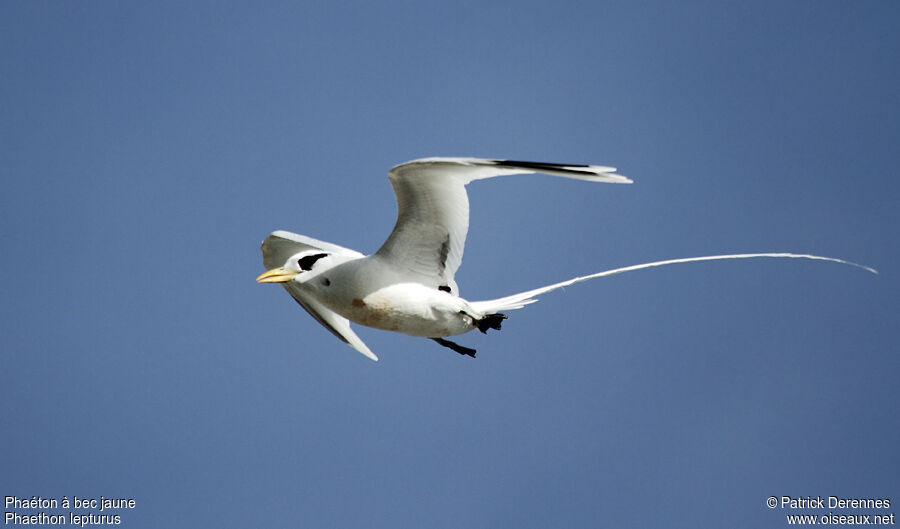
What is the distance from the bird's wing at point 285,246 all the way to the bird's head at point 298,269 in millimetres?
766

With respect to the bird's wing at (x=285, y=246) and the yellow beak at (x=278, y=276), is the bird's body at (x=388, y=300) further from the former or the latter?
the bird's wing at (x=285, y=246)

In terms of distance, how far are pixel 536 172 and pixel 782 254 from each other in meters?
3.56

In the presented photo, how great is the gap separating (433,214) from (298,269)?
2.23m

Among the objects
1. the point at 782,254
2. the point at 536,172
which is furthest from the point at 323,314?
the point at 782,254

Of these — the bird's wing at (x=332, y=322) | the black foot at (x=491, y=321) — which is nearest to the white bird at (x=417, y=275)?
the black foot at (x=491, y=321)

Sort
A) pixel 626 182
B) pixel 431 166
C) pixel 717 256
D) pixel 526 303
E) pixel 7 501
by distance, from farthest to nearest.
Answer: pixel 7 501 < pixel 526 303 < pixel 717 256 < pixel 431 166 < pixel 626 182

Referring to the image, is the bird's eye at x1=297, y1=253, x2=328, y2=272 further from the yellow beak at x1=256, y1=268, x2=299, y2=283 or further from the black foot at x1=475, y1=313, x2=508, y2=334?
the black foot at x1=475, y1=313, x2=508, y2=334

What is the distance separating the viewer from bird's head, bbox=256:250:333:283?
11.8 meters

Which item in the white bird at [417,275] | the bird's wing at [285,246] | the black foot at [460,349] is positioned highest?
the bird's wing at [285,246]

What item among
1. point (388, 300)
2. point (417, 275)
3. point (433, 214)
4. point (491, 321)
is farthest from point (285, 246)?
point (491, 321)

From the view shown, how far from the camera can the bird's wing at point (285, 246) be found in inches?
521

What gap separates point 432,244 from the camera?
11.4 meters

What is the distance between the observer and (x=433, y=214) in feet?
36.3

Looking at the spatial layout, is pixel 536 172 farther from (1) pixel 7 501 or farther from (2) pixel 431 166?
(1) pixel 7 501
